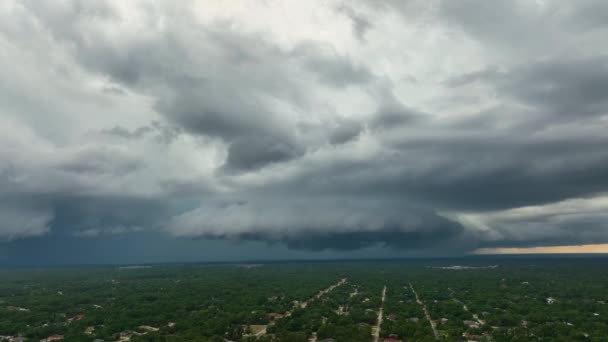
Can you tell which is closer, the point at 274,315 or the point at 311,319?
the point at 311,319

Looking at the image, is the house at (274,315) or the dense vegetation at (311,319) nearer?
the dense vegetation at (311,319)

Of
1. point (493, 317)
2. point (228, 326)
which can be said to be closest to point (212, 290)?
point (228, 326)

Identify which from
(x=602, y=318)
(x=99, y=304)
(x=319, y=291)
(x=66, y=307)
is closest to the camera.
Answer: (x=602, y=318)

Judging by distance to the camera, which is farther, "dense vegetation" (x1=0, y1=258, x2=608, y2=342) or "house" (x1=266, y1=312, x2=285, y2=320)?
"house" (x1=266, y1=312, x2=285, y2=320)

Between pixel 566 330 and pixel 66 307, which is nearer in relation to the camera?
pixel 566 330

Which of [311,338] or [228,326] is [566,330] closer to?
[311,338]

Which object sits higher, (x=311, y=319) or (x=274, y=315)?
(x=311, y=319)

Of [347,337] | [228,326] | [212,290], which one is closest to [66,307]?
[212,290]

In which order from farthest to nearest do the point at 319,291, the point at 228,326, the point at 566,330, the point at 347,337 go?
the point at 319,291 < the point at 228,326 < the point at 566,330 < the point at 347,337

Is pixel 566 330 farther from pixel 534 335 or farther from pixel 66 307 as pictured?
pixel 66 307
